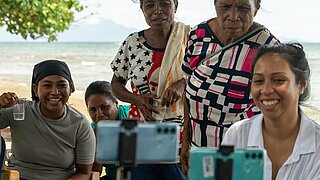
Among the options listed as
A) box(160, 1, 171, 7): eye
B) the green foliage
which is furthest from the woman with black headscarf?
Answer: the green foliage

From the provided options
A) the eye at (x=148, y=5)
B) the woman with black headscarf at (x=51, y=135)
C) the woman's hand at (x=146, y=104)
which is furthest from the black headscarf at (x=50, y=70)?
the eye at (x=148, y=5)

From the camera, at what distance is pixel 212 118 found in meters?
2.28

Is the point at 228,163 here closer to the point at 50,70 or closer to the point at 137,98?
the point at 137,98

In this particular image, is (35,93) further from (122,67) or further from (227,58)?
(227,58)

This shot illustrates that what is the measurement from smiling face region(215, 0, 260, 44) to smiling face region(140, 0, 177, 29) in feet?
1.27

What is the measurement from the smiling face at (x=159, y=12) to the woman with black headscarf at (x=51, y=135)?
1.52 ft

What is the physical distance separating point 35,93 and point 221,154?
1.75m

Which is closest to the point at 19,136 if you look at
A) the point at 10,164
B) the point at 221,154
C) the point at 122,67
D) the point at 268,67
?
the point at 10,164

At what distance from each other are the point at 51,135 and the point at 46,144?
0.15ft

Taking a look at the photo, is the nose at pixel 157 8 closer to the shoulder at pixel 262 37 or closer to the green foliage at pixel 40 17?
the shoulder at pixel 262 37

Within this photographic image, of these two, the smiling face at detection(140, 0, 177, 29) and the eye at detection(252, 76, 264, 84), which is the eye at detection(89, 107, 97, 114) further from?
the eye at detection(252, 76, 264, 84)

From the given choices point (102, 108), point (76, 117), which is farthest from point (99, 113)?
point (76, 117)

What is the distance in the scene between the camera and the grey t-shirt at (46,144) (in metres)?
2.66

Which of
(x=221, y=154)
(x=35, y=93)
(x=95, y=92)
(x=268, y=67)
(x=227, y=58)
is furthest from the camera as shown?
(x=95, y=92)
